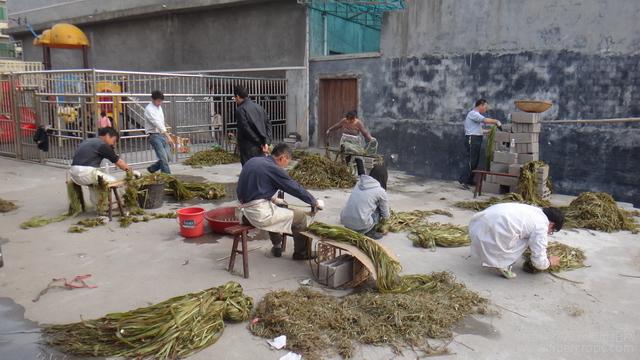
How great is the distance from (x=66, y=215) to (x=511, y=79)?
9676mm

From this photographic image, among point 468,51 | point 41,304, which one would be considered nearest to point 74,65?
point 468,51

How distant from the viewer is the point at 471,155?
1098 cm

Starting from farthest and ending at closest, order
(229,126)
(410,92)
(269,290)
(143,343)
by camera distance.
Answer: (229,126) < (410,92) < (269,290) < (143,343)

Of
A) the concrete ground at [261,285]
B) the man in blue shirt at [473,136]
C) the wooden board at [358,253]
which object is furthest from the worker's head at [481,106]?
the wooden board at [358,253]

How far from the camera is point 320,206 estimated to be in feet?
18.1

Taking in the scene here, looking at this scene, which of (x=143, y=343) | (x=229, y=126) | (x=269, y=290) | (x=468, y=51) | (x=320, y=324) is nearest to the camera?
(x=143, y=343)

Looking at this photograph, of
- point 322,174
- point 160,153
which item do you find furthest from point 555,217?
point 160,153

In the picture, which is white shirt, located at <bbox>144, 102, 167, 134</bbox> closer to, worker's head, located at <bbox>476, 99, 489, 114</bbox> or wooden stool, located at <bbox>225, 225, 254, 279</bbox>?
wooden stool, located at <bbox>225, 225, 254, 279</bbox>

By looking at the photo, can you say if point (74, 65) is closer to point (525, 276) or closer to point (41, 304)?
point (41, 304)

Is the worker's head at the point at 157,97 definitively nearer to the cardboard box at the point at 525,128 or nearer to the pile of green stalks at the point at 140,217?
the pile of green stalks at the point at 140,217

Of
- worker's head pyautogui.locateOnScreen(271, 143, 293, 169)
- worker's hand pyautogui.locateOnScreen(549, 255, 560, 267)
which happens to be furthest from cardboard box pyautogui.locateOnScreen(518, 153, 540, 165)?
worker's head pyautogui.locateOnScreen(271, 143, 293, 169)

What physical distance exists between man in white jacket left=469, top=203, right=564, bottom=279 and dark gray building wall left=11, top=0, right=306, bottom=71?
436 inches

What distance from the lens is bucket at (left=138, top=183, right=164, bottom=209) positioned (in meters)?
8.00

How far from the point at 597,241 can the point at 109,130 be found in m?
7.61
